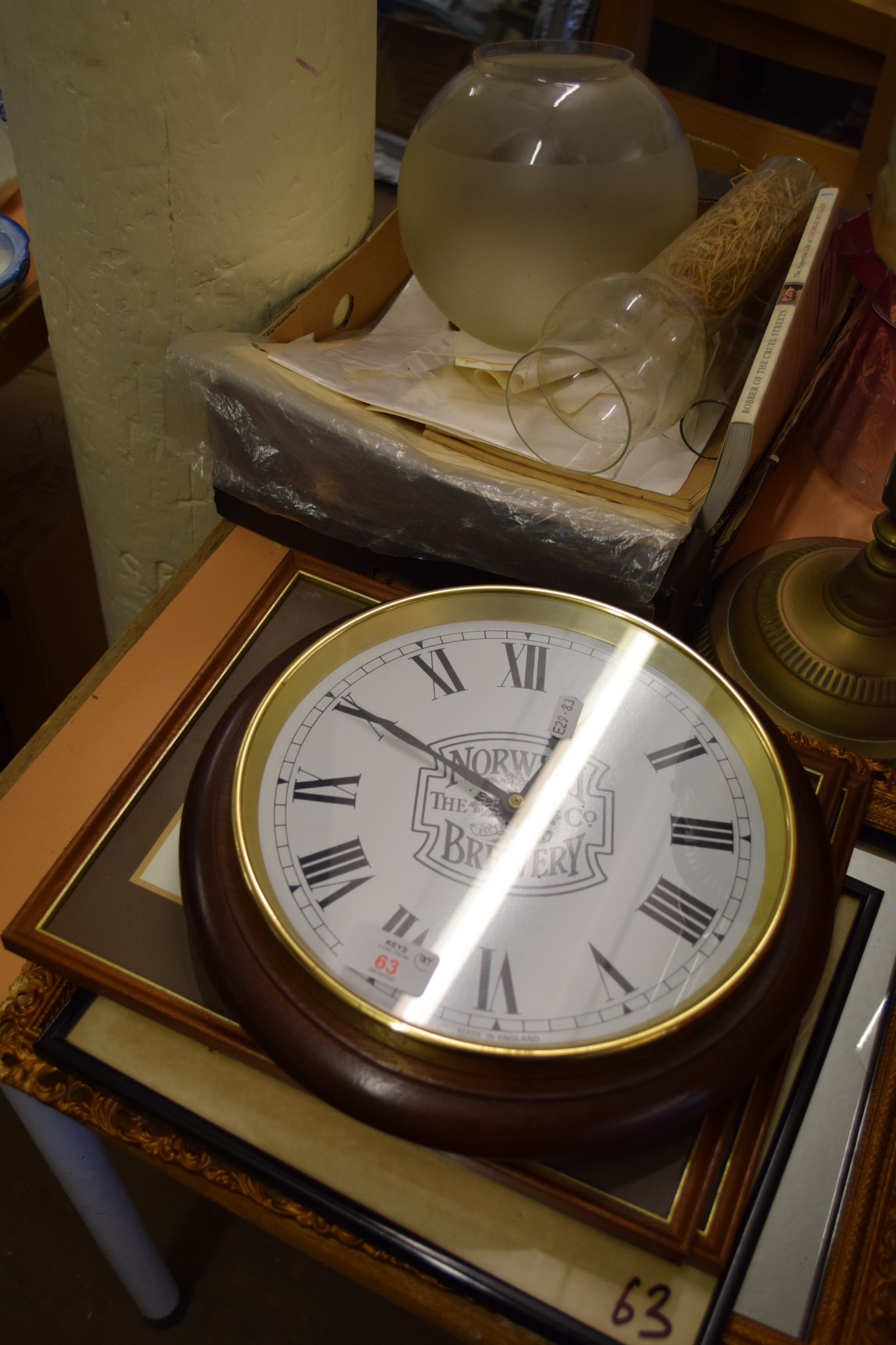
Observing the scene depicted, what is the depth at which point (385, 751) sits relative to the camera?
0.67 metres

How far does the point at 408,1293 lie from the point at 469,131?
962mm

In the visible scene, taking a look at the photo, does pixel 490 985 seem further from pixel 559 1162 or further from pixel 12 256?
pixel 12 256

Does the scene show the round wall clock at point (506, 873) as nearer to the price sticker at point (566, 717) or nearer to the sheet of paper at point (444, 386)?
the price sticker at point (566, 717)

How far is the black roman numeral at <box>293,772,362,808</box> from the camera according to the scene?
2.10 ft

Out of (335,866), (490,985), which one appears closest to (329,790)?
(335,866)

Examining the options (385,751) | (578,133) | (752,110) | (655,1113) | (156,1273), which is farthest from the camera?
(752,110)

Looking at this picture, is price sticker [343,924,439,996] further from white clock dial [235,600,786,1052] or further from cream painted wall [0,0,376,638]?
cream painted wall [0,0,376,638]

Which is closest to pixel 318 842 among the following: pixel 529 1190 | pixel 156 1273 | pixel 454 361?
pixel 529 1190

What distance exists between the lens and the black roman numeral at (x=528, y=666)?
0.71 meters

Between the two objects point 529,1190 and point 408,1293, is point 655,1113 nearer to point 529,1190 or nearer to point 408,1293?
point 529,1190

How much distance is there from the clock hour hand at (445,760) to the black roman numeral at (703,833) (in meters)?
0.10

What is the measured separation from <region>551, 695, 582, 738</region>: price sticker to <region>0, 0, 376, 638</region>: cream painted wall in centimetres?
58

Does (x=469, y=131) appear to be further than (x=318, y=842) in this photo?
Yes

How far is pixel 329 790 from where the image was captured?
0.65 meters
